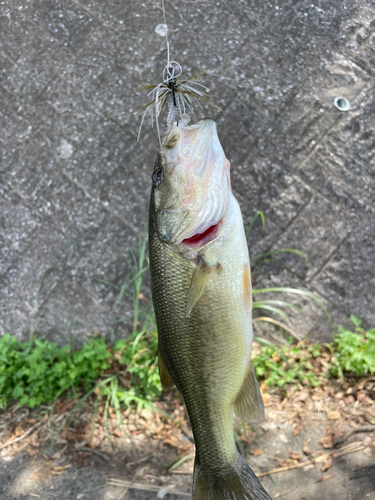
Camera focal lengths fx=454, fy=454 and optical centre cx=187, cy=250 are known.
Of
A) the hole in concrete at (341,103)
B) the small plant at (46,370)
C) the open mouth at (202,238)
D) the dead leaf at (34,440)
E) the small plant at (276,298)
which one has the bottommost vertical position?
the dead leaf at (34,440)

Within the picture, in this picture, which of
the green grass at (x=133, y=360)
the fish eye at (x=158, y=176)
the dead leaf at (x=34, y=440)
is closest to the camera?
the fish eye at (x=158, y=176)

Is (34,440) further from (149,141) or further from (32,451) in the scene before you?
(149,141)

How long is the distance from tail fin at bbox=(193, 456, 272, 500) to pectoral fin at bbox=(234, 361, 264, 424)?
20cm

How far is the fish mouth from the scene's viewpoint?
5.90 ft

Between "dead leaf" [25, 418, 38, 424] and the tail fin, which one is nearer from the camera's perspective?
the tail fin

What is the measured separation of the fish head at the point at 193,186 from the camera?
1762 mm

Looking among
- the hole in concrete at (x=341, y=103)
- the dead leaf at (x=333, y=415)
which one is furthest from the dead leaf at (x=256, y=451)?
the hole in concrete at (x=341, y=103)

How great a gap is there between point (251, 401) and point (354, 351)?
1.50 m

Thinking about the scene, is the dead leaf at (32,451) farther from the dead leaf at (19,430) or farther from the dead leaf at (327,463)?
the dead leaf at (327,463)

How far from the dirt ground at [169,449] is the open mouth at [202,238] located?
1.84 metres

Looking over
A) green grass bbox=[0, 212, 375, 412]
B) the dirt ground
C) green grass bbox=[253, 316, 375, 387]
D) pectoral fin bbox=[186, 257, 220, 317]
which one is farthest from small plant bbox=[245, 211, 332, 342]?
pectoral fin bbox=[186, 257, 220, 317]

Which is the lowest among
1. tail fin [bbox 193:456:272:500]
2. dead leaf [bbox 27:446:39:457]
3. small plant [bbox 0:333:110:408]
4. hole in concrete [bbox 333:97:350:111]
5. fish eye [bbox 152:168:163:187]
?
dead leaf [bbox 27:446:39:457]

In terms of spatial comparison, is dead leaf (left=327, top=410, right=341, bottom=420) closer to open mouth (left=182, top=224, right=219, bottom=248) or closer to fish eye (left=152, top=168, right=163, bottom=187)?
open mouth (left=182, top=224, right=219, bottom=248)

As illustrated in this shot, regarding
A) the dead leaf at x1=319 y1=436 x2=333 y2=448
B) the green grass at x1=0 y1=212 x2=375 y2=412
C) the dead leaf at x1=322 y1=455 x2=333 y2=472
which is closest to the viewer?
the dead leaf at x1=322 y1=455 x2=333 y2=472
